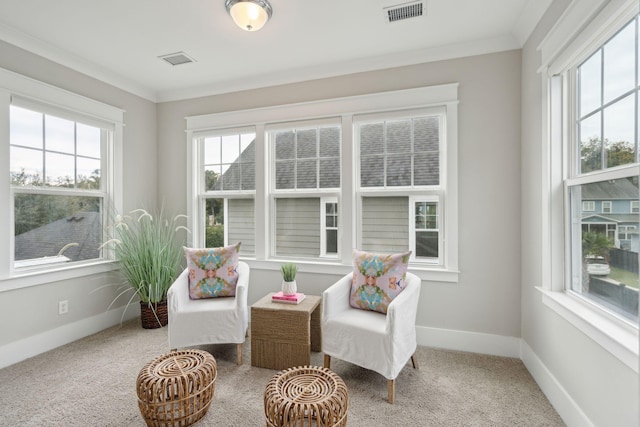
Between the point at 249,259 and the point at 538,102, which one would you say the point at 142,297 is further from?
the point at 538,102

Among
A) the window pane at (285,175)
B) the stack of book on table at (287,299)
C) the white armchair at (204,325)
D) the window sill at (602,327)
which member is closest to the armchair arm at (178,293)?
the white armchair at (204,325)

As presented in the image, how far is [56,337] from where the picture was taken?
279cm

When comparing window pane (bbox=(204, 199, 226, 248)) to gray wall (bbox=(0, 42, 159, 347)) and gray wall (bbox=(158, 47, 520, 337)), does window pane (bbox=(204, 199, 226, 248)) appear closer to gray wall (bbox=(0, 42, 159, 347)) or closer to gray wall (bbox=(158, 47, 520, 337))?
gray wall (bbox=(0, 42, 159, 347))

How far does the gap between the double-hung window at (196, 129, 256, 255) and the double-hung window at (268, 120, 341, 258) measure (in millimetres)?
286

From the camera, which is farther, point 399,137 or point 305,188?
point 305,188

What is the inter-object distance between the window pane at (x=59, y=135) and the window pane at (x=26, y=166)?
0.49ft

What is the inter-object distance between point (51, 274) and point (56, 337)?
56 cm

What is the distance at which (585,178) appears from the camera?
1.78m

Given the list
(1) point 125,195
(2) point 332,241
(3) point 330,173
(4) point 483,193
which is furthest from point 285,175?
(4) point 483,193

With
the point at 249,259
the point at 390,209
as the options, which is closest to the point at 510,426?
the point at 390,209

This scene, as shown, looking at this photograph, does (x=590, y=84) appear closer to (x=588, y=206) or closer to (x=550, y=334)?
(x=588, y=206)

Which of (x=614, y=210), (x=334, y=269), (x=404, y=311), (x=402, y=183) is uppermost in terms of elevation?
(x=402, y=183)

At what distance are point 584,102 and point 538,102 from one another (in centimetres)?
41

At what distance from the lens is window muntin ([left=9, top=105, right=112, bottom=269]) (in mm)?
2619
